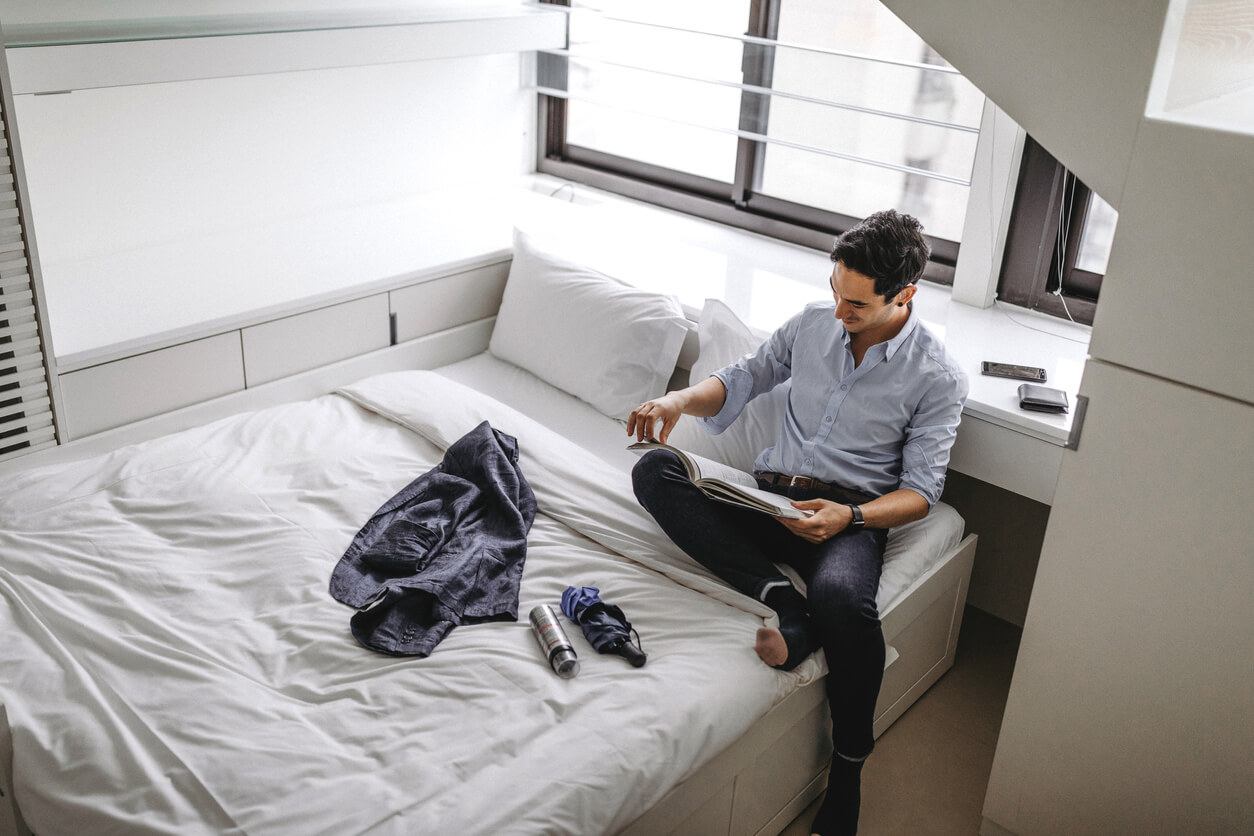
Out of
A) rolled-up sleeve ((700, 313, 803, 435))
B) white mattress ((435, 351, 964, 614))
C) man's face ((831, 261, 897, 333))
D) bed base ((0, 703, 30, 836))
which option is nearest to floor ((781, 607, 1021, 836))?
white mattress ((435, 351, 964, 614))

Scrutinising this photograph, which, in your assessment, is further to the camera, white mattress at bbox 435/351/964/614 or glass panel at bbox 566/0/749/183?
glass panel at bbox 566/0/749/183

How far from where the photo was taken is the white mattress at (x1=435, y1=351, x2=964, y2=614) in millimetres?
2031

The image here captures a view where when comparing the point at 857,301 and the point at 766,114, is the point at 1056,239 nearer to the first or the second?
the point at 857,301

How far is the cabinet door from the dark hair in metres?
0.43

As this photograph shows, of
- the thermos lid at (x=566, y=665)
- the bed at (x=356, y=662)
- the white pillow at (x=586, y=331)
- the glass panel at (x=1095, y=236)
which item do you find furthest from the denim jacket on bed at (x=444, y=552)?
the glass panel at (x=1095, y=236)

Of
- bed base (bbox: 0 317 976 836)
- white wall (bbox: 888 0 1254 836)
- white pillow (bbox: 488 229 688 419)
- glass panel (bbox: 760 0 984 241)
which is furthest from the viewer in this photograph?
glass panel (bbox: 760 0 984 241)

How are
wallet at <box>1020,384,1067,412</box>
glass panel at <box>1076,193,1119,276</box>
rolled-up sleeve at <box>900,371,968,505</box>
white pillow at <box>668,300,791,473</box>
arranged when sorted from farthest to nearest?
glass panel at <box>1076,193,1119,276</box> → white pillow at <box>668,300,791,473</box> → wallet at <box>1020,384,1067,412</box> → rolled-up sleeve at <box>900,371,968,505</box>

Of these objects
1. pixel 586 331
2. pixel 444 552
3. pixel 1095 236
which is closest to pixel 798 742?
pixel 444 552

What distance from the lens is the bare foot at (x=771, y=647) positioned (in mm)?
1750

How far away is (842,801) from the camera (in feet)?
6.12

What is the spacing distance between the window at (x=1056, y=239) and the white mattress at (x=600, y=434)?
0.71 m

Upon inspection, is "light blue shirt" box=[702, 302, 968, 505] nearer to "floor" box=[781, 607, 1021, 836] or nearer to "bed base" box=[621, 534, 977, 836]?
"bed base" box=[621, 534, 977, 836]

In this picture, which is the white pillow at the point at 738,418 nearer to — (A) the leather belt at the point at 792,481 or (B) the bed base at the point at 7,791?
(A) the leather belt at the point at 792,481

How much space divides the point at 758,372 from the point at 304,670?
1084mm
